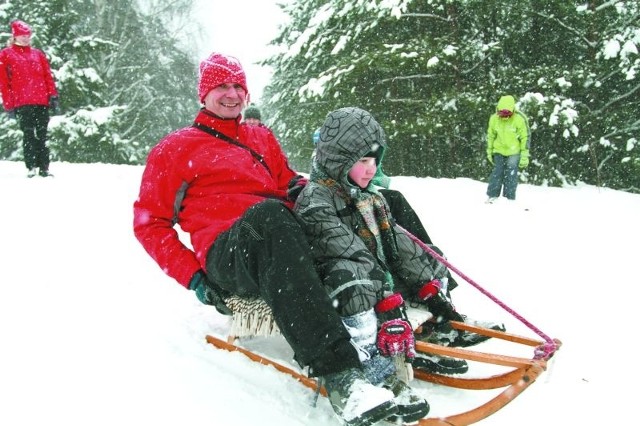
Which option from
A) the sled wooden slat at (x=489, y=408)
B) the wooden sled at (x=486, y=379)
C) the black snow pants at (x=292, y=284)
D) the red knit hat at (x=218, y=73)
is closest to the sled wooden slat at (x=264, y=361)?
the wooden sled at (x=486, y=379)

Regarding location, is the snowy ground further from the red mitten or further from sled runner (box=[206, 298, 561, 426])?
the red mitten

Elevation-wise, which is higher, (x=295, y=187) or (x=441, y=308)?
(x=295, y=187)

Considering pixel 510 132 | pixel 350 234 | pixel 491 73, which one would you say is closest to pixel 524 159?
pixel 510 132

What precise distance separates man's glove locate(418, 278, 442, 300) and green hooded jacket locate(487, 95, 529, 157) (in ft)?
18.3

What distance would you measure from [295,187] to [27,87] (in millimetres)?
4780

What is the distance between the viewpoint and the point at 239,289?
6.66ft

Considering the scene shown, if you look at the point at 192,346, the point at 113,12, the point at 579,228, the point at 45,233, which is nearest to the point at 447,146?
the point at 579,228

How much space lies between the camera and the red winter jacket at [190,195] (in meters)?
2.21

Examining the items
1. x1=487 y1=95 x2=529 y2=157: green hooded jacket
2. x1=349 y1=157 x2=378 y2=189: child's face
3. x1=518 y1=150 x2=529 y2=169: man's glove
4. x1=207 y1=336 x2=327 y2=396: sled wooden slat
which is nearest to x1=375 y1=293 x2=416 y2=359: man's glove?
x1=207 y1=336 x2=327 y2=396: sled wooden slat

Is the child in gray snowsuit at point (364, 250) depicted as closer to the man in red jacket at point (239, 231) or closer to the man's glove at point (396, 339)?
the man's glove at point (396, 339)

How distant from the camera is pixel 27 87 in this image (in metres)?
5.84

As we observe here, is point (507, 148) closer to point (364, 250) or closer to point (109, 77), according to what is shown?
point (364, 250)

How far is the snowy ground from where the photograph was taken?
1.85m

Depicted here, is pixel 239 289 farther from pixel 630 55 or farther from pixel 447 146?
pixel 447 146
